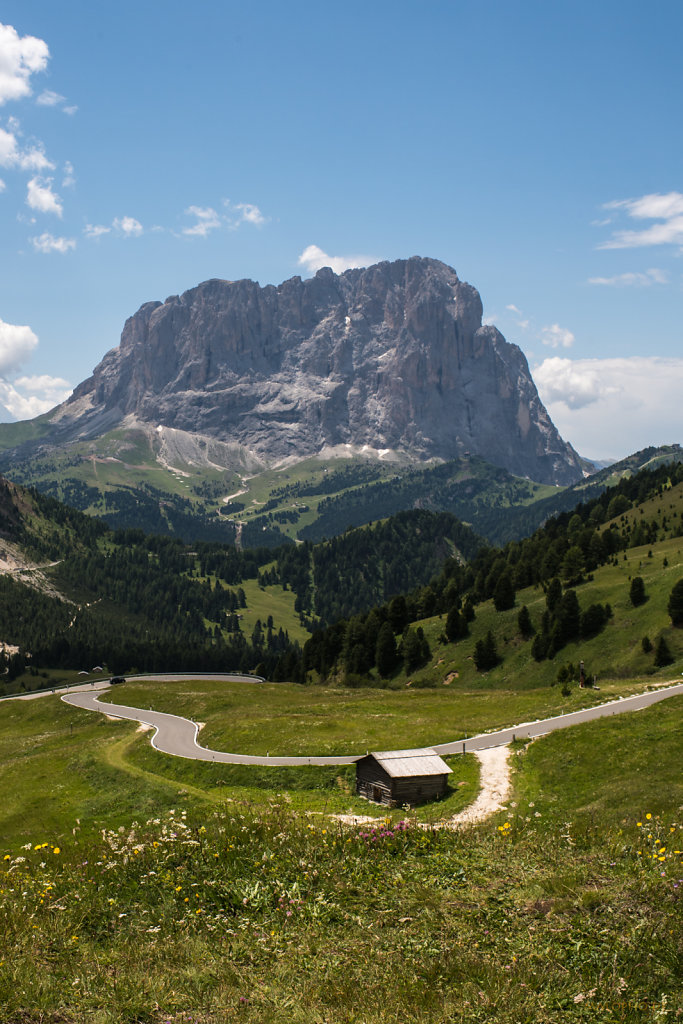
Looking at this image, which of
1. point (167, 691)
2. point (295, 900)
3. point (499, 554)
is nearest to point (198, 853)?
point (295, 900)

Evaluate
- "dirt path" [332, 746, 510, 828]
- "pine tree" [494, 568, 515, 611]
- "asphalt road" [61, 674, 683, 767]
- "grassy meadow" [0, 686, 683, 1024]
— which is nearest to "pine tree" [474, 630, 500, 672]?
"pine tree" [494, 568, 515, 611]

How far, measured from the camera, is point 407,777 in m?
36.2

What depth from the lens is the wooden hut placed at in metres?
36.4

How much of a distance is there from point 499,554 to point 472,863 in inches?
6282

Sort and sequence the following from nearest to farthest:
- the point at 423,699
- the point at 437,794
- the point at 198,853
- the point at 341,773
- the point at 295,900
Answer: the point at 295,900 → the point at 198,853 → the point at 437,794 → the point at 341,773 → the point at 423,699

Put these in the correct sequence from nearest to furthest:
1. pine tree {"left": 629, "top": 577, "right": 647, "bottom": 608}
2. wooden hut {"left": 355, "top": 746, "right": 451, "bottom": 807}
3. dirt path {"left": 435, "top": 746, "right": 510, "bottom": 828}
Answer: dirt path {"left": 435, "top": 746, "right": 510, "bottom": 828}
wooden hut {"left": 355, "top": 746, "right": 451, "bottom": 807}
pine tree {"left": 629, "top": 577, "right": 647, "bottom": 608}

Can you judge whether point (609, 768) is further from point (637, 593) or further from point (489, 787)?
point (637, 593)

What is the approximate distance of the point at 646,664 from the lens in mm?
80062

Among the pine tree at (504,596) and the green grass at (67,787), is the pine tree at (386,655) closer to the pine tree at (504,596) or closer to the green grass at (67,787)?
the pine tree at (504,596)

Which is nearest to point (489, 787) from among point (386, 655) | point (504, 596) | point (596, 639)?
point (596, 639)

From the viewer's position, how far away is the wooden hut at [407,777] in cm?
3644

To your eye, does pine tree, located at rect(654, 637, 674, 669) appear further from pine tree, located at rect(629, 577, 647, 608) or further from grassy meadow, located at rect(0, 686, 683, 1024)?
grassy meadow, located at rect(0, 686, 683, 1024)

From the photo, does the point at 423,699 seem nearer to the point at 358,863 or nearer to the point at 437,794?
the point at 437,794

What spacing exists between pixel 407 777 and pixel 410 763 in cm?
119
